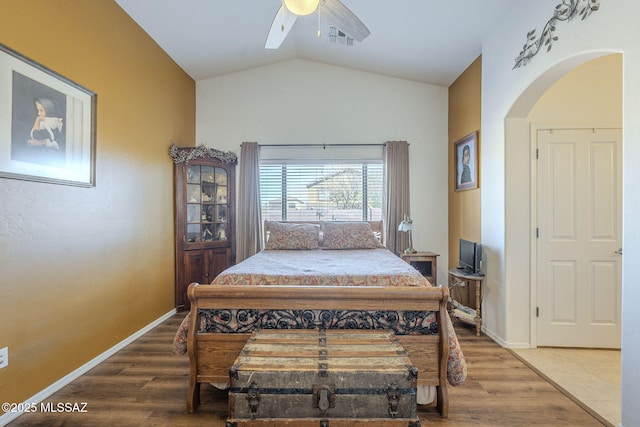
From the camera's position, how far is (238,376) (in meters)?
1.43

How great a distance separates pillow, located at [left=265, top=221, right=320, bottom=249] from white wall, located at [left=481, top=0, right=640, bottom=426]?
1916 mm

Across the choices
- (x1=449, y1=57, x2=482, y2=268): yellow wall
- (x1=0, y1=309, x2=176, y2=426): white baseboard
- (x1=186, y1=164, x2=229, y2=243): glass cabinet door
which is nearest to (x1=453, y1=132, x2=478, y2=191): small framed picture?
(x1=449, y1=57, x2=482, y2=268): yellow wall

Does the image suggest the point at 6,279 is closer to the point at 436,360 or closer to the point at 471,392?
the point at 436,360

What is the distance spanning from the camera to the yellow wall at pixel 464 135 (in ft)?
11.6

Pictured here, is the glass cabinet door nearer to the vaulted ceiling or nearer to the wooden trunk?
the vaulted ceiling

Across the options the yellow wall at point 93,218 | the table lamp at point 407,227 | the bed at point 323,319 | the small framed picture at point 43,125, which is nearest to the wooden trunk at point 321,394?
the bed at point 323,319

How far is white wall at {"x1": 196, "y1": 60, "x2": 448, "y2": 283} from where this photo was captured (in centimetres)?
450

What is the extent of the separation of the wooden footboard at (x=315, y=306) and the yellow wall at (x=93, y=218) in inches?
43.0

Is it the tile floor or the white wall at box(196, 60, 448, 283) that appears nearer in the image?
the tile floor

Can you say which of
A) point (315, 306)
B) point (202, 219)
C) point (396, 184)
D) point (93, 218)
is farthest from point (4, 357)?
point (396, 184)

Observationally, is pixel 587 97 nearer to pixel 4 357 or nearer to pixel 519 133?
pixel 519 133

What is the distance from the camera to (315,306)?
1875 mm

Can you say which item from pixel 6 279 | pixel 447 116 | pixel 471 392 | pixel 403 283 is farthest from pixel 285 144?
pixel 471 392

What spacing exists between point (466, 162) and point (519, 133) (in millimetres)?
960
